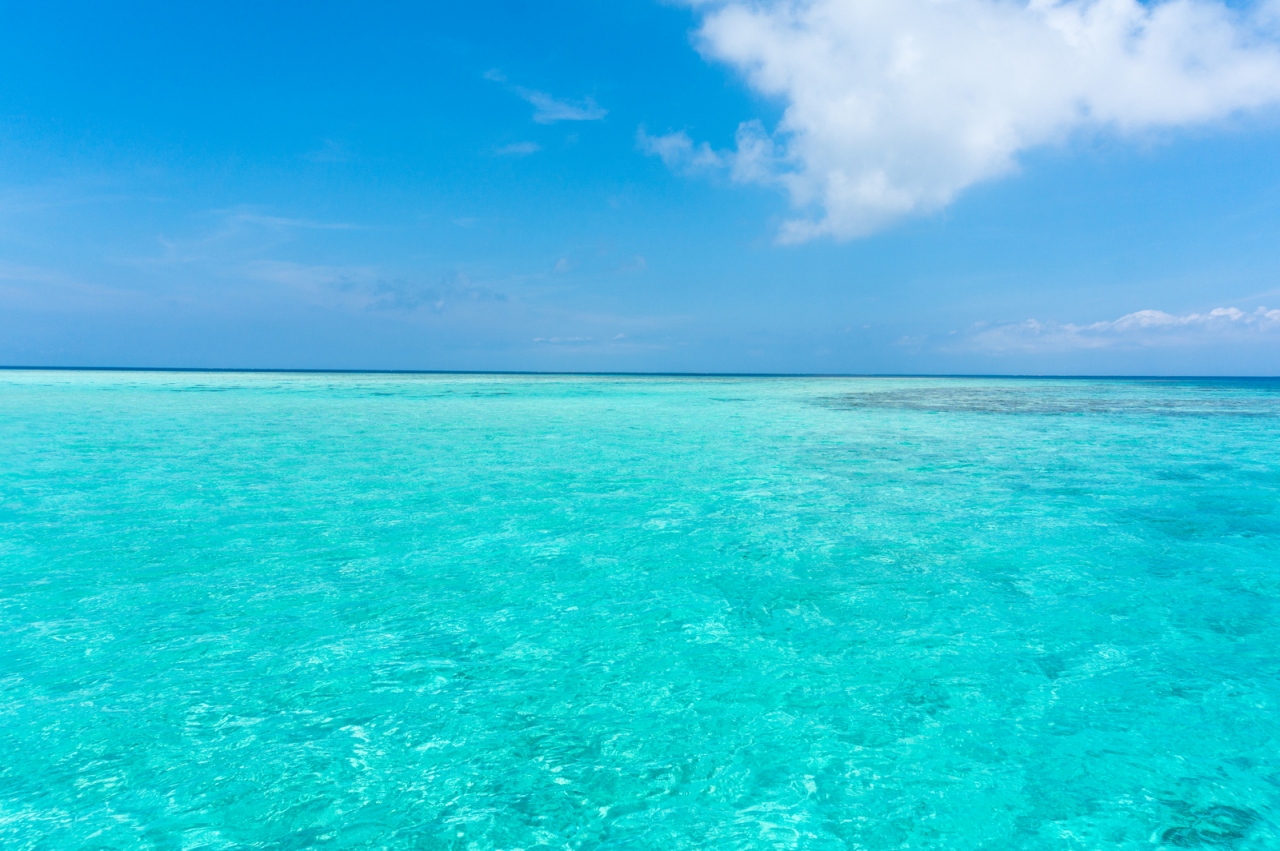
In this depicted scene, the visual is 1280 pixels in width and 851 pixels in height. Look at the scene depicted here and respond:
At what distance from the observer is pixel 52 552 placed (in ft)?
24.8

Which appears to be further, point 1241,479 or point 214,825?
point 1241,479

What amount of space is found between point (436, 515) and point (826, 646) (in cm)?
625

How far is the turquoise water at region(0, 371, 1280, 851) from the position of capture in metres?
3.38

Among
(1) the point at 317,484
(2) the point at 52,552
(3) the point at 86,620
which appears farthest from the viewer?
(1) the point at 317,484

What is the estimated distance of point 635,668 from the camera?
4.93 m

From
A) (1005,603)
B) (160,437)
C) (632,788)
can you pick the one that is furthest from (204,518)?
(160,437)

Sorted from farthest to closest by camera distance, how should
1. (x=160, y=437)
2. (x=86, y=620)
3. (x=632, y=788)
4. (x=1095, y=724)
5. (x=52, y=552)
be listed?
(x=160, y=437) < (x=52, y=552) < (x=86, y=620) < (x=1095, y=724) < (x=632, y=788)

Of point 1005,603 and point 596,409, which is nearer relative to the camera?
point 1005,603

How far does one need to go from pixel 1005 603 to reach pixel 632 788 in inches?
Answer: 174

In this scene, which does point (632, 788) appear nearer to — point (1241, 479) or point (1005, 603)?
point (1005, 603)

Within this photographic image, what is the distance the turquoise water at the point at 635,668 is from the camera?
338 cm

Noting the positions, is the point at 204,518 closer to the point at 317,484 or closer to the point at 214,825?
the point at 317,484

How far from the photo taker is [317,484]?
11.8 metres

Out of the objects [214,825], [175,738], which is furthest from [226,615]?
[214,825]
